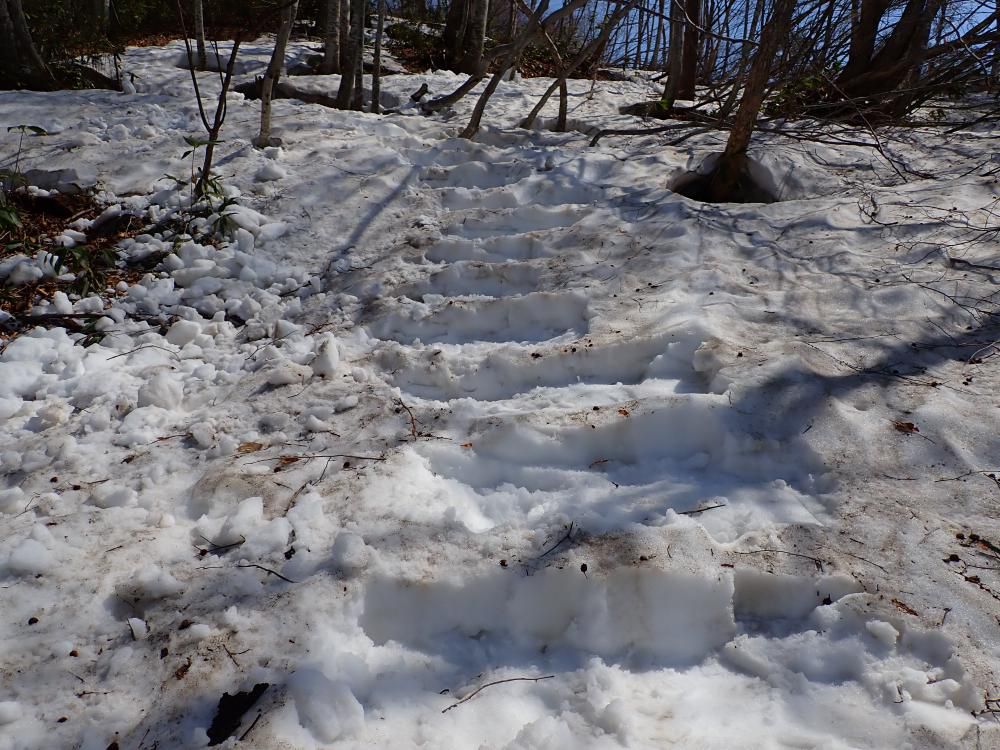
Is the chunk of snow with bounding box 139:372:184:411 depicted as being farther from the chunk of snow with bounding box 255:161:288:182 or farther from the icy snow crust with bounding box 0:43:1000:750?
the chunk of snow with bounding box 255:161:288:182

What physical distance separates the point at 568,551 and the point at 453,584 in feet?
1.19

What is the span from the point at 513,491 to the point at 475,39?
825 cm

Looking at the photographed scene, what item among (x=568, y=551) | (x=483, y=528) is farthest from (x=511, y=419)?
(x=568, y=551)

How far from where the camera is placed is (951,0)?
168 inches

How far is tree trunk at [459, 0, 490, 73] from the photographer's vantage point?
829cm

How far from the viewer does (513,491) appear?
224cm

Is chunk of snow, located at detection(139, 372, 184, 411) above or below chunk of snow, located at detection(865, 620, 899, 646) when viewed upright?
above

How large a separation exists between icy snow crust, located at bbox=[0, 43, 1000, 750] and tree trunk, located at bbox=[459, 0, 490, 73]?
16.6 feet

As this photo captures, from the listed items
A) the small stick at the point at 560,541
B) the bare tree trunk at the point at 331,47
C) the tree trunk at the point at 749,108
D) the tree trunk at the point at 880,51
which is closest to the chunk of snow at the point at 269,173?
the tree trunk at the point at 749,108

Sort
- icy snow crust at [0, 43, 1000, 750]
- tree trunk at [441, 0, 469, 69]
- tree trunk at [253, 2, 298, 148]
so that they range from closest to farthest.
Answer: icy snow crust at [0, 43, 1000, 750], tree trunk at [253, 2, 298, 148], tree trunk at [441, 0, 469, 69]

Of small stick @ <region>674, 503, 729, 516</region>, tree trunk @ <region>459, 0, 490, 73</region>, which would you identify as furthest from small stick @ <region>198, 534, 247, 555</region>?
tree trunk @ <region>459, 0, 490, 73</region>

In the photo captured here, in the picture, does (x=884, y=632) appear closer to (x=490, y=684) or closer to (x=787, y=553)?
(x=787, y=553)

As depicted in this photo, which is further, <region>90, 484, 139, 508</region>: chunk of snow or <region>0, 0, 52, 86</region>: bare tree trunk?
<region>0, 0, 52, 86</region>: bare tree trunk

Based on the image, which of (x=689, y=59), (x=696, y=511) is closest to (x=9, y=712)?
(x=696, y=511)
